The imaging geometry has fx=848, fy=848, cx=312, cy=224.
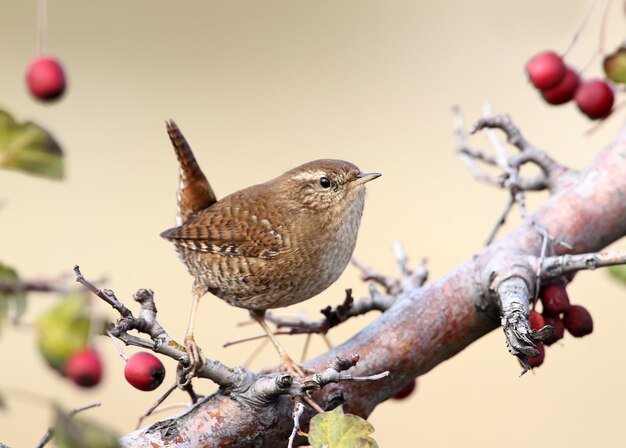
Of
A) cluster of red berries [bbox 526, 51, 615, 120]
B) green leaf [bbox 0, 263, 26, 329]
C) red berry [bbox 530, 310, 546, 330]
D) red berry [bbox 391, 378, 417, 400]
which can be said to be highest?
cluster of red berries [bbox 526, 51, 615, 120]

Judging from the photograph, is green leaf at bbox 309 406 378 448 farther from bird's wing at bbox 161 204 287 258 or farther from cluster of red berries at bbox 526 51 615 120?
cluster of red berries at bbox 526 51 615 120

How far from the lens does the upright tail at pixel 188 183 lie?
2.84 metres

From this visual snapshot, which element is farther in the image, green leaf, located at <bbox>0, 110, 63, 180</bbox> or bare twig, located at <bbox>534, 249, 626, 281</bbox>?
bare twig, located at <bbox>534, 249, 626, 281</bbox>

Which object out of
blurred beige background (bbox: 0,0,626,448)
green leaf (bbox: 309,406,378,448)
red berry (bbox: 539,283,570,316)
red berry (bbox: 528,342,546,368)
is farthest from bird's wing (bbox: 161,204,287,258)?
blurred beige background (bbox: 0,0,626,448)

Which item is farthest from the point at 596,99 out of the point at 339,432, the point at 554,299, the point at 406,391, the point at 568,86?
the point at 339,432

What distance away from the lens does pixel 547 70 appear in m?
2.40

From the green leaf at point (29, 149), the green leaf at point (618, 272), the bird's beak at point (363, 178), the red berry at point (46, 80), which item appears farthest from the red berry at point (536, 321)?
the green leaf at point (29, 149)

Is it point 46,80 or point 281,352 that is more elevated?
point 46,80

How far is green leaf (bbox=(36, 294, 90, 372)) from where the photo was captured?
31.3 inches

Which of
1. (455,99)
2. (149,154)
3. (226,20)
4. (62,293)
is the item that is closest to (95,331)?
(62,293)

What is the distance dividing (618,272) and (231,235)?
4.24ft

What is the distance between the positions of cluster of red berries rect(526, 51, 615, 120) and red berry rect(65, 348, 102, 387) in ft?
5.70

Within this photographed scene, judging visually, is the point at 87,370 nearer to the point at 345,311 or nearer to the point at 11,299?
the point at 11,299

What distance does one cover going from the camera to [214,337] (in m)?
5.00
